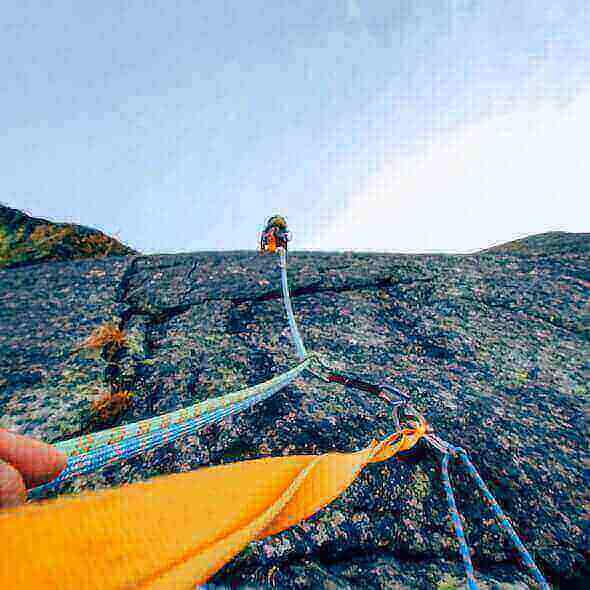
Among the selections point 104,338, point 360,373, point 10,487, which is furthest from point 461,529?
point 104,338

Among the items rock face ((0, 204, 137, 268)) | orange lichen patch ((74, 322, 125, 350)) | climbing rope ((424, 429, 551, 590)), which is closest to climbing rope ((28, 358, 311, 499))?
climbing rope ((424, 429, 551, 590))

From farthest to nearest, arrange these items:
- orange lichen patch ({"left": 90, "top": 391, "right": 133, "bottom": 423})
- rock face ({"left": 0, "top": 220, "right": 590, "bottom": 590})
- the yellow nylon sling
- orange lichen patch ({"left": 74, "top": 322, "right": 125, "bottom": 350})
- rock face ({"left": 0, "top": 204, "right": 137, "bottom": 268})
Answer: rock face ({"left": 0, "top": 204, "right": 137, "bottom": 268}) → orange lichen patch ({"left": 74, "top": 322, "right": 125, "bottom": 350}) → orange lichen patch ({"left": 90, "top": 391, "right": 133, "bottom": 423}) → rock face ({"left": 0, "top": 220, "right": 590, "bottom": 590}) → the yellow nylon sling

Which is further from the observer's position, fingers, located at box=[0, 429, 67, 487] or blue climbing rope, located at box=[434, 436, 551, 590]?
blue climbing rope, located at box=[434, 436, 551, 590]

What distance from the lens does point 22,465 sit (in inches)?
30.8

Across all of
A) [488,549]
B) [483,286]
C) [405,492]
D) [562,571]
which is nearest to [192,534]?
[405,492]

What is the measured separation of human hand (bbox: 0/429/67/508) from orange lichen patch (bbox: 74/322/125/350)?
7.81 ft

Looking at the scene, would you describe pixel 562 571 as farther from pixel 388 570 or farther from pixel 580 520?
pixel 388 570

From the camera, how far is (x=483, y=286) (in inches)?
169

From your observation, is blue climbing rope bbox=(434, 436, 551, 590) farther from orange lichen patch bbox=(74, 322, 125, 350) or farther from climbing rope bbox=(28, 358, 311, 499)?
orange lichen patch bbox=(74, 322, 125, 350)

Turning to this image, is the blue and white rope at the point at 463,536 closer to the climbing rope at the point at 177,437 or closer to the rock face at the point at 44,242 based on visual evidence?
the climbing rope at the point at 177,437

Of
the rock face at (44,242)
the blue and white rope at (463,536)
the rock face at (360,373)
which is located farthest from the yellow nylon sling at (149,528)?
the rock face at (44,242)

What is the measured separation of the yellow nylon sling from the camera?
688mm

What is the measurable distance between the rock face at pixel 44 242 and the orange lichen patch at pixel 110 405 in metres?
2.95

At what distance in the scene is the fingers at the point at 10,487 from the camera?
28.4 inches
